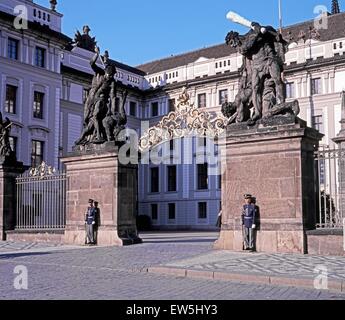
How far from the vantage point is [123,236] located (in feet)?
55.7

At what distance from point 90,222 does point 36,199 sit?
15.4 feet

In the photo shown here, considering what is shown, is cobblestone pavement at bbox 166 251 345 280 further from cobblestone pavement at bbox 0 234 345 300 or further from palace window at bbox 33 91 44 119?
palace window at bbox 33 91 44 119

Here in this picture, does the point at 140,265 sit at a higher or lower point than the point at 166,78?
lower

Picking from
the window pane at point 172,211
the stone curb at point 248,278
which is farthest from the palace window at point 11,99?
the stone curb at point 248,278

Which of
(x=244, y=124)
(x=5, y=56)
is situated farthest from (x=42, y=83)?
(x=244, y=124)

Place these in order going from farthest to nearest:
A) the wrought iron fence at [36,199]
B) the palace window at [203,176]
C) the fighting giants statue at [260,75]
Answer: the palace window at [203,176], the wrought iron fence at [36,199], the fighting giants statue at [260,75]

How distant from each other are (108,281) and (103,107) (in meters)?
9.61

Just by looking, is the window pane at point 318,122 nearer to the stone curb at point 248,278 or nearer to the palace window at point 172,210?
the palace window at point 172,210

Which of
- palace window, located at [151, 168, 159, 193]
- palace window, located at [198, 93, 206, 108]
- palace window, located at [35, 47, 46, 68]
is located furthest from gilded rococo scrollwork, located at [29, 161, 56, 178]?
palace window, located at [151, 168, 159, 193]

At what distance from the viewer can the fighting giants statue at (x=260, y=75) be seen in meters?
14.0

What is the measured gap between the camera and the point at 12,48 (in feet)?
119

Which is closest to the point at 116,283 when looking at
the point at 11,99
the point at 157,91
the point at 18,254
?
the point at 18,254

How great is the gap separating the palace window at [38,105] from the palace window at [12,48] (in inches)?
120

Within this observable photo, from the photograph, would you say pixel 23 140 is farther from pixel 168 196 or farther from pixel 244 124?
pixel 244 124
